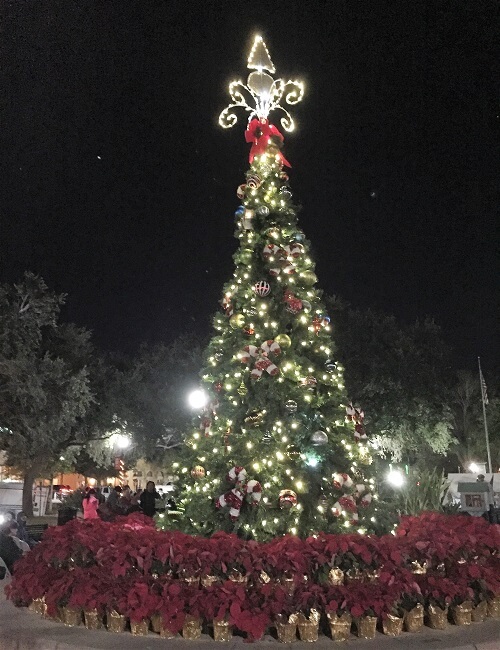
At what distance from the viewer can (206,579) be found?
6.01 metres

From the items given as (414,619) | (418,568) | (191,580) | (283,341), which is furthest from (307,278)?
(414,619)

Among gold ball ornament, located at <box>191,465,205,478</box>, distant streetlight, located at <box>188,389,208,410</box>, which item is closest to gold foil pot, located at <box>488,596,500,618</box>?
gold ball ornament, located at <box>191,465,205,478</box>

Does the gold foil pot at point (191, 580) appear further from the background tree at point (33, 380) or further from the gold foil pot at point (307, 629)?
the background tree at point (33, 380)

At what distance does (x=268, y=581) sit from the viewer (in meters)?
5.92

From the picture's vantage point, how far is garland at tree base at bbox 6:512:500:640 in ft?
18.7

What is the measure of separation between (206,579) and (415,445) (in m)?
28.2

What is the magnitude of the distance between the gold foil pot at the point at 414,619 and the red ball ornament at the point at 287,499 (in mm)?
2498

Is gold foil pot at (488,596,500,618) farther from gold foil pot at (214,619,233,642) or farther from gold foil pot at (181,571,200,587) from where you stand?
gold foil pot at (181,571,200,587)

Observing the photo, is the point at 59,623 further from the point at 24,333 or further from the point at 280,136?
the point at 24,333

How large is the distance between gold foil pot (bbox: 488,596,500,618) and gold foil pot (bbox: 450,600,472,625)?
0.36 meters

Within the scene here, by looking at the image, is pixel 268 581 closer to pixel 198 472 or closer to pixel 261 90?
pixel 198 472

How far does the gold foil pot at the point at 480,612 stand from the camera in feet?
20.4

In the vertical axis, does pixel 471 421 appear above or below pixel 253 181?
above

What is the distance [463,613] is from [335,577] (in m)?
1.37
